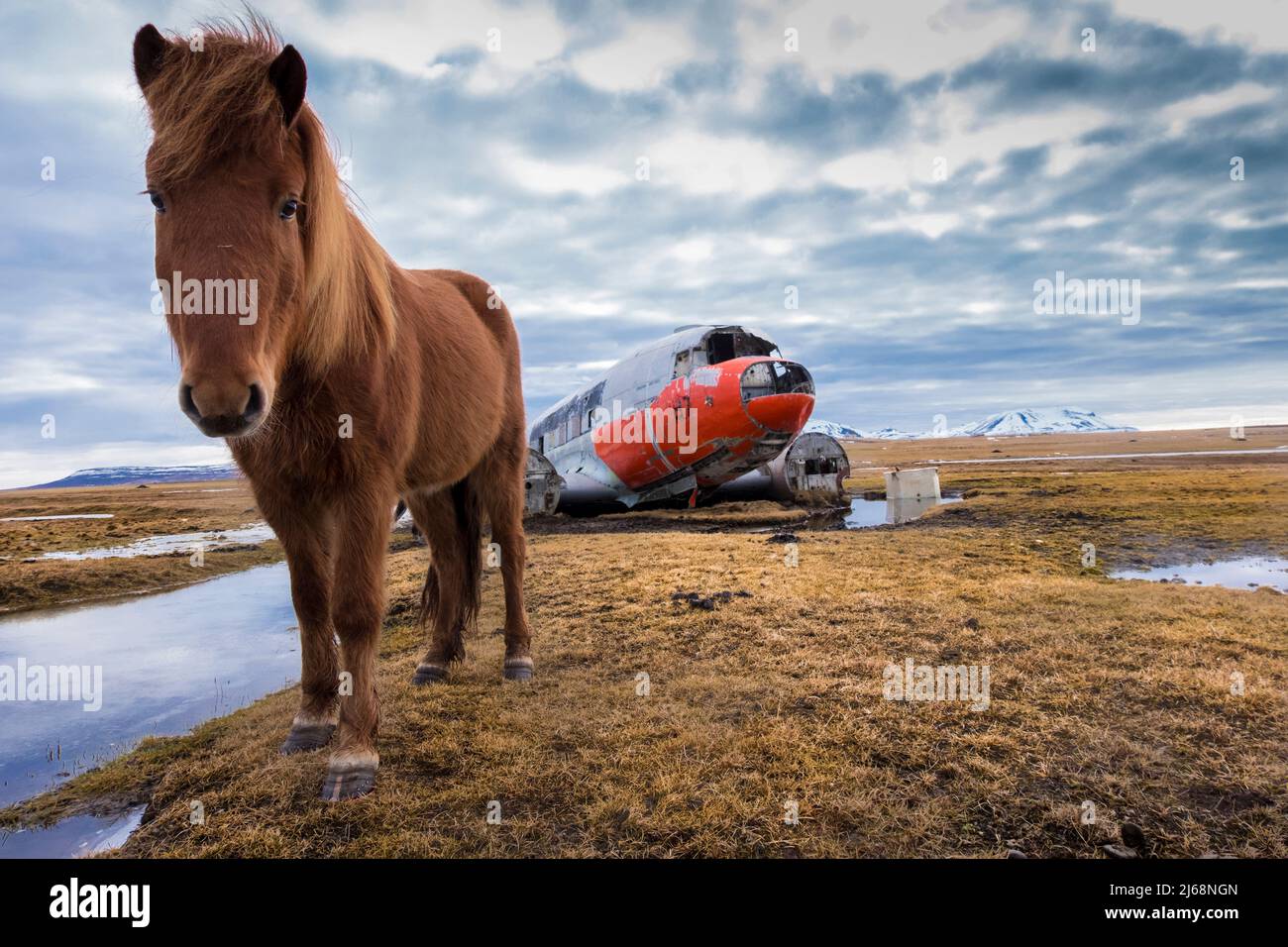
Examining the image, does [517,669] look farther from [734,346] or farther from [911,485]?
[911,485]

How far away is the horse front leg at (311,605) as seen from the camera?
3.68 m

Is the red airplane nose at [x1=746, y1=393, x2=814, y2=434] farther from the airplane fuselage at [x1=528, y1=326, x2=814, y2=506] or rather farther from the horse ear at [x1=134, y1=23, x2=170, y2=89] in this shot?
the horse ear at [x1=134, y1=23, x2=170, y2=89]

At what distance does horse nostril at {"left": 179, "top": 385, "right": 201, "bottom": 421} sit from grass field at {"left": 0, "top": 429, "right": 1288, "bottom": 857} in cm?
218

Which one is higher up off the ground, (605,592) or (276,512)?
(276,512)

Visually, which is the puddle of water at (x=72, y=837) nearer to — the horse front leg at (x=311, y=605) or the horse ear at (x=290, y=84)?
the horse front leg at (x=311, y=605)

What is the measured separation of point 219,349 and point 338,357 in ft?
3.36

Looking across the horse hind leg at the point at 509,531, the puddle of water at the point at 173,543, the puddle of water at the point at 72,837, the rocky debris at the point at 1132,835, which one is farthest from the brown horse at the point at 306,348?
the puddle of water at the point at 173,543

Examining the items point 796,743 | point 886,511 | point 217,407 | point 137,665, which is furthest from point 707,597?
point 886,511

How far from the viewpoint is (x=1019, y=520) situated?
16297 millimetres

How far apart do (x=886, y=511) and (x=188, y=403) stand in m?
21.9

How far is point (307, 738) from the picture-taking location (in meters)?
4.02
